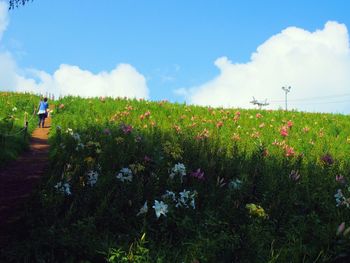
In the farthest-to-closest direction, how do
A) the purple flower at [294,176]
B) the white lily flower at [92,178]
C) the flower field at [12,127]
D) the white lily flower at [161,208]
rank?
1. the flower field at [12,127]
2. the white lily flower at [92,178]
3. the purple flower at [294,176]
4. the white lily flower at [161,208]

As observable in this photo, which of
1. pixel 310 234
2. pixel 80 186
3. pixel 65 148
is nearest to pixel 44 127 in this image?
pixel 65 148

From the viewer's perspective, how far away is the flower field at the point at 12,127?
11697 mm

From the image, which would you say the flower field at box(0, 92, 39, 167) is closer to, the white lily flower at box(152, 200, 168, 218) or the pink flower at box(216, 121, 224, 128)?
the white lily flower at box(152, 200, 168, 218)

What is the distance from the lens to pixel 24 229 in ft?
19.9

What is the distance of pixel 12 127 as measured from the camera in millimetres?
14859

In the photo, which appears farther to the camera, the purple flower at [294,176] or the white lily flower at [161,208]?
the purple flower at [294,176]

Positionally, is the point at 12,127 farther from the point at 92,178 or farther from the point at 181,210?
the point at 181,210

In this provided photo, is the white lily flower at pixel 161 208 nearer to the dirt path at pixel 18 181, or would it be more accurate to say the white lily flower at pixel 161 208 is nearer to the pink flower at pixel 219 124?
the dirt path at pixel 18 181

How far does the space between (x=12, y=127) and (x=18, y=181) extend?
6418 millimetres

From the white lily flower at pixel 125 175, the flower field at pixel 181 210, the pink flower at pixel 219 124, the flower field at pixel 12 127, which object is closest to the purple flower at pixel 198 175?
the flower field at pixel 181 210

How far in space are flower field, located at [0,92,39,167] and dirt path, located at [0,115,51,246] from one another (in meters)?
0.26

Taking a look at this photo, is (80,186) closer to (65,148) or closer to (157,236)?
(157,236)

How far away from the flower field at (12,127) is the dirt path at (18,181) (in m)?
0.26

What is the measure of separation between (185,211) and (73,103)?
16.0 m
